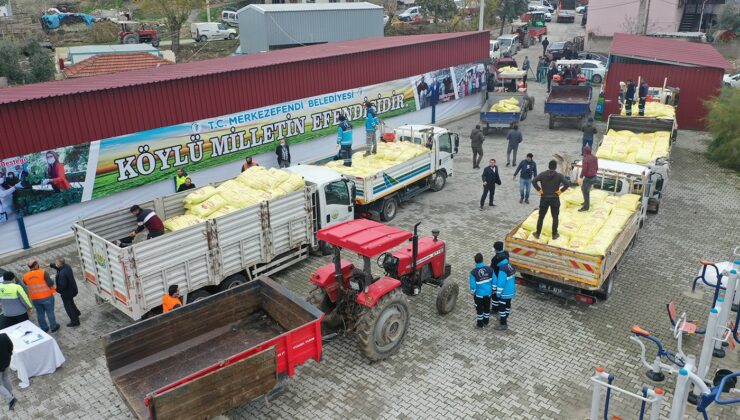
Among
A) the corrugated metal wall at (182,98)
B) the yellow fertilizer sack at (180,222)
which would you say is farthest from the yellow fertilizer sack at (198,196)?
the corrugated metal wall at (182,98)

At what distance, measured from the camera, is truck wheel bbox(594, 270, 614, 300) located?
1158 cm

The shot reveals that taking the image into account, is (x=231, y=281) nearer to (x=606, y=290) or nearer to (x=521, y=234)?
(x=521, y=234)

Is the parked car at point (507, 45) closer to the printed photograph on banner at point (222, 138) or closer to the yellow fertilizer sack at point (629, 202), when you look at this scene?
the printed photograph on banner at point (222, 138)

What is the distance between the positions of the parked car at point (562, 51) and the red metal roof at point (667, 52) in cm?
831

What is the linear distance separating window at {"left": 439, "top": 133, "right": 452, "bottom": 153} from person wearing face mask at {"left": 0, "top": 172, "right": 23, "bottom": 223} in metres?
11.7

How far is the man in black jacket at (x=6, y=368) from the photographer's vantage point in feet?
27.8

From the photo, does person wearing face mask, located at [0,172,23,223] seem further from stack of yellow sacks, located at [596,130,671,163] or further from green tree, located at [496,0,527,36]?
green tree, located at [496,0,527,36]

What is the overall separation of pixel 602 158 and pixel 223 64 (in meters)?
13.1

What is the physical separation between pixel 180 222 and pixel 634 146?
14100 millimetres

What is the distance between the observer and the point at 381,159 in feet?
54.5

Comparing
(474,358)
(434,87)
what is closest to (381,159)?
(474,358)

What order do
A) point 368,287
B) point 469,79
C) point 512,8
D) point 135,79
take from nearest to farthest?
1. point 368,287
2. point 135,79
3. point 469,79
4. point 512,8

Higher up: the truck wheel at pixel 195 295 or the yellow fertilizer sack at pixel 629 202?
the yellow fertilizer sack at pixel 629 202

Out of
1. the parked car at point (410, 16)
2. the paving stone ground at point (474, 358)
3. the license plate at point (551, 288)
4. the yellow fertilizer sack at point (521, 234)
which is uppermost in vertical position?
the parked car at point (410, 16)
